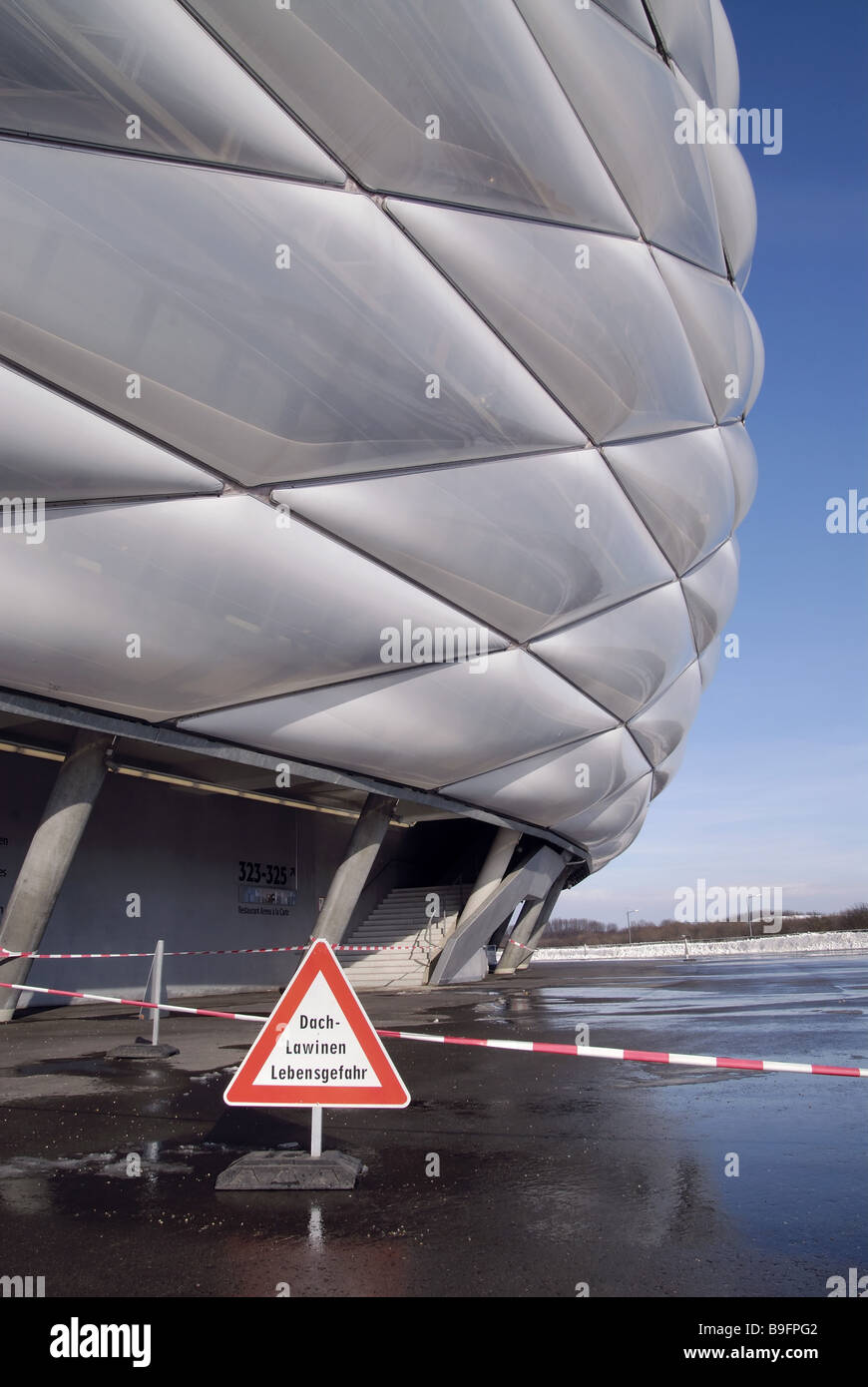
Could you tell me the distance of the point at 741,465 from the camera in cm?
1734

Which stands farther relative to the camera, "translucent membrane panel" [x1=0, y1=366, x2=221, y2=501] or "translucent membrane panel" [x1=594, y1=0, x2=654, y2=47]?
"translucent membrane panel" [x1=594, y1=0, x2=654, y2=47]

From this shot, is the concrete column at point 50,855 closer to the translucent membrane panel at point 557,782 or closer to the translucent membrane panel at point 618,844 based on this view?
the translucent membrane panel at point 557,782

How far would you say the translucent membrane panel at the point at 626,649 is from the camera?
1468cm

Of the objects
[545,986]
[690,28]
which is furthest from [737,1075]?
[545,986]

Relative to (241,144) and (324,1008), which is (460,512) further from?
(324,1008)

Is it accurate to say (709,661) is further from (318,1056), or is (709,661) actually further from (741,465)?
(318,1056)

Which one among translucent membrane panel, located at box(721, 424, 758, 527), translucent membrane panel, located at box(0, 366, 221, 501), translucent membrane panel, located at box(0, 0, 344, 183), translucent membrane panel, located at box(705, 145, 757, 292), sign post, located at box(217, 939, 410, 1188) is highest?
translucent membrane panel, located at box(705, 145, 757, 292)

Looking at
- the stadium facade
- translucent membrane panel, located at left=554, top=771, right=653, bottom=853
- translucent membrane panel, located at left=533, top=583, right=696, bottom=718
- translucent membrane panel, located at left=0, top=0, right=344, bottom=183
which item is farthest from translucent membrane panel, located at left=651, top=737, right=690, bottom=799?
translucent membrane panel, located at left=0, top=0, right=344, bottom=183

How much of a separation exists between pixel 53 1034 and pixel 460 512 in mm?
7582

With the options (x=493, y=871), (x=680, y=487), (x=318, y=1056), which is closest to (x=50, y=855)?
(x=318, y=1056)

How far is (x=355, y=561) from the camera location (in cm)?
1125

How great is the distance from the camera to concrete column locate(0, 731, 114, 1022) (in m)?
11.7

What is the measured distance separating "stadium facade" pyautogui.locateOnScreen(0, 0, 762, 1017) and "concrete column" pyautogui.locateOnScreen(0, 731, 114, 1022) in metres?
0.04

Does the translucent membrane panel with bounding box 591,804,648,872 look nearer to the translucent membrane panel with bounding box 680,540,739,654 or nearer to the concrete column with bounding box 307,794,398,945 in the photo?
the translucent membrane panel with bounding box 680,540,739,654
